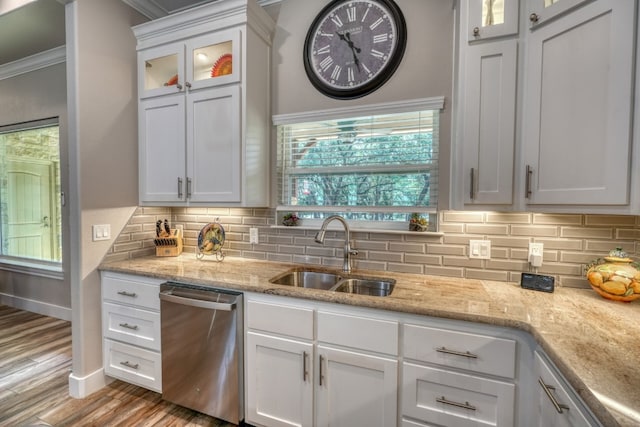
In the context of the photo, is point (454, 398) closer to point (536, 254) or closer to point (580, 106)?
point (536, 254)

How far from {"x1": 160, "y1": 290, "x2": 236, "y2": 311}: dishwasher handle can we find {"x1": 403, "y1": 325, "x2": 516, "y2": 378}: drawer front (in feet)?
3.21

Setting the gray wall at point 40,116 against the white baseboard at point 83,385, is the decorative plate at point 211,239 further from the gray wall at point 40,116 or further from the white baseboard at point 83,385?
the gray wall at point 40,116

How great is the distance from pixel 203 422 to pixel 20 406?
1296mm

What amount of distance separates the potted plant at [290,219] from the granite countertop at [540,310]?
32cm

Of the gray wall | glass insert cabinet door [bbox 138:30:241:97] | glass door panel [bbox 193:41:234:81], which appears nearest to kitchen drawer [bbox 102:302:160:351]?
the gray wall

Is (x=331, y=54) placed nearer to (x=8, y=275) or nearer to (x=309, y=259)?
(x=309, y=259)

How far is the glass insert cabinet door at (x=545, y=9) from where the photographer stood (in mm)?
1293

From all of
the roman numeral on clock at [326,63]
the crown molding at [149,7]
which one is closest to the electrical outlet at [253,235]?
the roman numeral on clock at [326,63]

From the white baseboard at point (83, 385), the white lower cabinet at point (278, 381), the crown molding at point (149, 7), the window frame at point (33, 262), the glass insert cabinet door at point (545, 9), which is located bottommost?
the white baseboard at point (83, 385)

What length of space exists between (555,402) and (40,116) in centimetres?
477

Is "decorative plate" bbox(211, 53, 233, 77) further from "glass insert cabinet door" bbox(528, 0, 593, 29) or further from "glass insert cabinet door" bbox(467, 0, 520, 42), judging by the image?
"glass insert cabinet door" bbox(528, 0, 593, 29)

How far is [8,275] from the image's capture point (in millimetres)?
3697

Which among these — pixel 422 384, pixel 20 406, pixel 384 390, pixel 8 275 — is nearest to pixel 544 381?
pixel 422 384

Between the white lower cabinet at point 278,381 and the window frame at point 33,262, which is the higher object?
the window frame at point 33,262
